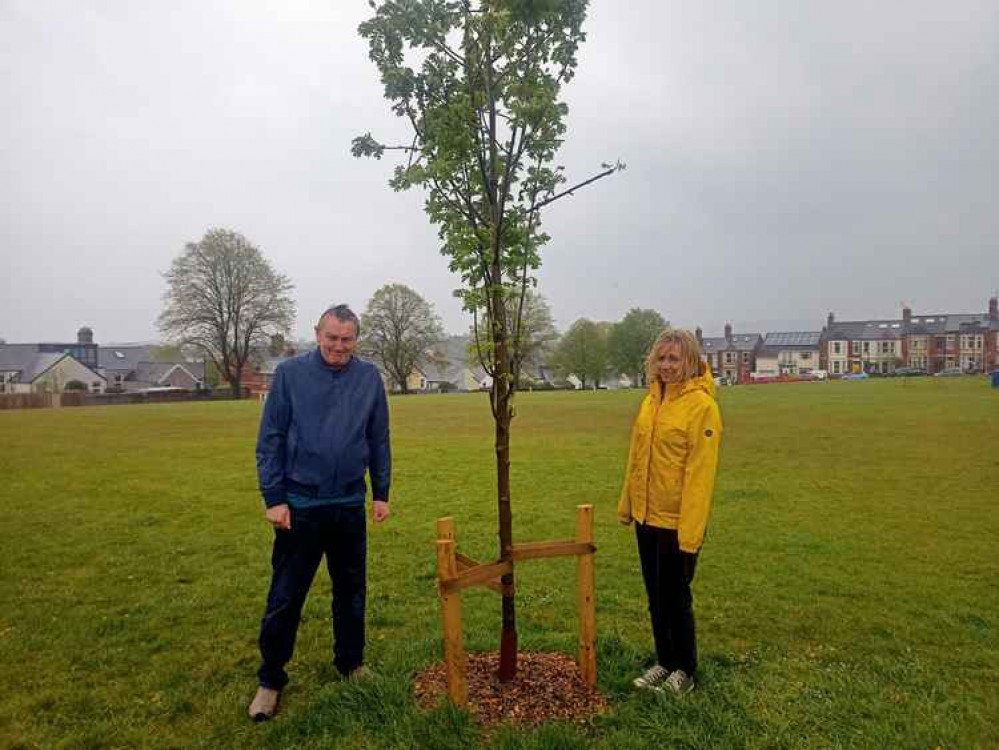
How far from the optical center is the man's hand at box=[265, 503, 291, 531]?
441 cm

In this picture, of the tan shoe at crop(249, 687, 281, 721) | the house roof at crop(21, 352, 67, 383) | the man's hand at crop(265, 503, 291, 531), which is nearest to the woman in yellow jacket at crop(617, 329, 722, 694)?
the man's hand at crop(265, 503, 291, 531)

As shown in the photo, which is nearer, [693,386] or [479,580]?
[479,580]

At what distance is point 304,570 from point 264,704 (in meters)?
0.95

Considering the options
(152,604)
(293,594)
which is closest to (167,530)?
(152,604)

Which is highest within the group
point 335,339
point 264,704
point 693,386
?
point 335,339

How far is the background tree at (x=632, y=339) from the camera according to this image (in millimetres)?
89250

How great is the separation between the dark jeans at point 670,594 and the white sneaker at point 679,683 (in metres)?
0.05

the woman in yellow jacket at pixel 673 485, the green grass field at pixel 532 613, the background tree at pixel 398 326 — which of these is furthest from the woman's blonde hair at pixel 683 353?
the background tree at pixel 398 326

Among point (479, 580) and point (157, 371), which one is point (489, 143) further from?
point (157, 371)

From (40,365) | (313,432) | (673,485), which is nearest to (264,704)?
(313,432)

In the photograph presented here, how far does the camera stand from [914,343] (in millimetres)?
105375

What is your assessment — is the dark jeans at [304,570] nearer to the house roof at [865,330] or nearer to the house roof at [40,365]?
the house roof at [40,365]

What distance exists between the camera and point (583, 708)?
Result: 442 cm

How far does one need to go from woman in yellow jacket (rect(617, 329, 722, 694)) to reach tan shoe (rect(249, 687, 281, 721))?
102 inches
